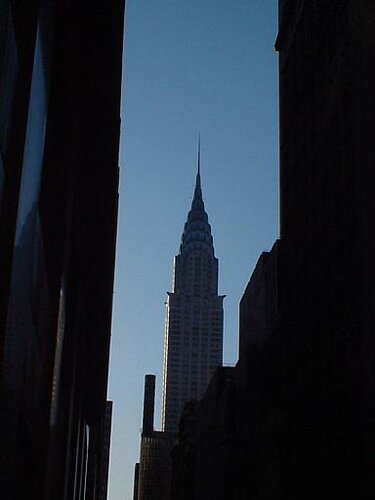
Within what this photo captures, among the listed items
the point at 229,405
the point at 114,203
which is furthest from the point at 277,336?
the point at 114,203

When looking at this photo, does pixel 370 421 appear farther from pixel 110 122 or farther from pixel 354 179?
pixel 110 122

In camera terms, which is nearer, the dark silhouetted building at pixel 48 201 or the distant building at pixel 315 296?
the dark silhouetted building at pixel 48 201

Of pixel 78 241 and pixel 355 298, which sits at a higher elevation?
pixel 355 298

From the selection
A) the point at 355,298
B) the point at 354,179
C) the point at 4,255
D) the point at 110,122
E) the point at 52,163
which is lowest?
the point at 4,255

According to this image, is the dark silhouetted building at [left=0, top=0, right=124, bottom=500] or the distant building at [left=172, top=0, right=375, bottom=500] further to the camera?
the distant building at [left=172, top=0, right=375, bottom=500]

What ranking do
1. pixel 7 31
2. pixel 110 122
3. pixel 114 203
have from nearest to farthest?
pixel 7 31 < pixel 110 122 < pixel 114 203

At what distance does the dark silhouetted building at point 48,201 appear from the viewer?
1289 centimetres

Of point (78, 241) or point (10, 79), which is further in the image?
point (78, 241)

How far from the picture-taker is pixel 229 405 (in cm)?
8906

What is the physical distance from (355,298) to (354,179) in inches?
332

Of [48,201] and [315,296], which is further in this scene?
[315,296]

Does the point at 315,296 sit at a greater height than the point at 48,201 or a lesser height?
greater

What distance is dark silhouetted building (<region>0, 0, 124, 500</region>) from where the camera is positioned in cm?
1289

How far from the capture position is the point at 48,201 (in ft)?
62.5
